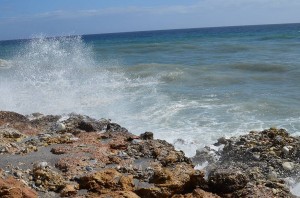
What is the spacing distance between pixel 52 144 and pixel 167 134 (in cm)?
399

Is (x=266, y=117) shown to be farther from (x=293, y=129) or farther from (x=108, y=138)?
(x=108, y=138)

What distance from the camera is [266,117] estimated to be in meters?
13.5

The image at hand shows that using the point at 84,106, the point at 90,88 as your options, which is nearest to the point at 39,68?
the point at 90,88

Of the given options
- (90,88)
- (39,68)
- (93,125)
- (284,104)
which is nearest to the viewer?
(93,125)

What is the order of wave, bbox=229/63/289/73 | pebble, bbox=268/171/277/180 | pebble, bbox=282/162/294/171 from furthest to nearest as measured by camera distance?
wave, bbox=229/63/289/73 → pebble, bbox=282/162/294/171 → pebble, bbox=268/171/277/180

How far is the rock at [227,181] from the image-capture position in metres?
6.74

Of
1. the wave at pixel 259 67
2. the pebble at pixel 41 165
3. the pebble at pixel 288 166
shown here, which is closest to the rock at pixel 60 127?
the pebble at pixel 41 165

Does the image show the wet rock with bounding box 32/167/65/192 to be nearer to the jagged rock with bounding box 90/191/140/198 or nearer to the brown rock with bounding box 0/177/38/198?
the brown rock with bounding box 0/177/38/198

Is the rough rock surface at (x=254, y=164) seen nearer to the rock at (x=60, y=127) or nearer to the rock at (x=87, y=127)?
the rock at (x=87, y=127)

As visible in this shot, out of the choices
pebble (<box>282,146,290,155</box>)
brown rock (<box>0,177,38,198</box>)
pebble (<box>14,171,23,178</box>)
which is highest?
brown rock (<box>0,177,38,198</box>)

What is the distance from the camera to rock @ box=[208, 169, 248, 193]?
6.74m

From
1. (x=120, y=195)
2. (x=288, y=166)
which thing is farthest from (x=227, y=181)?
(x=288, y=166)

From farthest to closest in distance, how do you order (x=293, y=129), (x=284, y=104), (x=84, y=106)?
(x=84, y=106), (x=284, y=104), (x=293, y=129)

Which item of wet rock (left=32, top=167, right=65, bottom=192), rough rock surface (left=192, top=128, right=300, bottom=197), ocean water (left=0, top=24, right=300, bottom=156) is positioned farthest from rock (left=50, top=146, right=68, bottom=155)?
ocean water (left=0, top=24, right=300, bottom=156)
